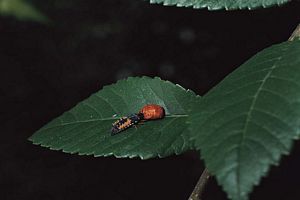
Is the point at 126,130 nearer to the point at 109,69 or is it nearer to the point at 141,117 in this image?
the point at 141,117

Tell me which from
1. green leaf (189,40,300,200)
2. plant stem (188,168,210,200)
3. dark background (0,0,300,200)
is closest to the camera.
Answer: green leaf (189,40,300,200)

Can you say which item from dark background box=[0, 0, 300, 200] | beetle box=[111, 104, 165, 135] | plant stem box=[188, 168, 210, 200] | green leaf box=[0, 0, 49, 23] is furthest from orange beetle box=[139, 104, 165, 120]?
dark background box=[0, 0, 300, 200]

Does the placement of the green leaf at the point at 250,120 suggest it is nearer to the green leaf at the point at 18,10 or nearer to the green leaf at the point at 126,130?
the green leaf at the point at 126,130

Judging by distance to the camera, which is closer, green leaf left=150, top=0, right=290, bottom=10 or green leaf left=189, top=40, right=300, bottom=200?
green leaf left=189, top=40, right=300, bottom=200

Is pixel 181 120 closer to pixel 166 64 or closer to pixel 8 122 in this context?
pixel 166 64

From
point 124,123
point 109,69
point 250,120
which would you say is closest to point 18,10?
point 124,123

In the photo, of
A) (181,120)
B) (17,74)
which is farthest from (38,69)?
(181,120)

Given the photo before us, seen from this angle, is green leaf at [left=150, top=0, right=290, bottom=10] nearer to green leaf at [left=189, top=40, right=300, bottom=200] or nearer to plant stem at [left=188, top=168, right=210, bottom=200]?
green leaf at [left=189, top=40, right=300, bottom=200]
